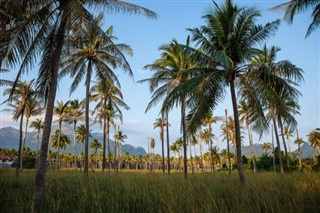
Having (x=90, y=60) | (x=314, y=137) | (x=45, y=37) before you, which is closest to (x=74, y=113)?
(x=90, y=60)

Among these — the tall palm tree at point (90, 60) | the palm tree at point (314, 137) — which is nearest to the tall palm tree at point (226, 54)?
the tall palm tree at point (90, 60)

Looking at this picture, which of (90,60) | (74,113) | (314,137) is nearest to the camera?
(90,60)

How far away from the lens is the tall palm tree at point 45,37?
7844 mm

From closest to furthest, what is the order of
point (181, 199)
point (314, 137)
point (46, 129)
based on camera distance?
point (181, 199) < point (46, 129) < point (314, 137)

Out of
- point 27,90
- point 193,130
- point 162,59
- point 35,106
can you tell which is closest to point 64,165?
point 35,106

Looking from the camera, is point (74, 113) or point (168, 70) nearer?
point (168, 70)

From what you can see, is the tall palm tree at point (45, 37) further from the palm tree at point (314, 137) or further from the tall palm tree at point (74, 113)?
the palm tree at point (314, 137)

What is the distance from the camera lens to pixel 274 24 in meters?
10.9

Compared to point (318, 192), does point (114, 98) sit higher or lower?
higher

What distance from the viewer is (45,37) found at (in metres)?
9.72

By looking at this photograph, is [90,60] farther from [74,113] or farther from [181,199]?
[74,113]

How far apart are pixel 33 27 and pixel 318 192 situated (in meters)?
10.2

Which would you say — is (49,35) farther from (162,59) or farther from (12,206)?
(162,59)

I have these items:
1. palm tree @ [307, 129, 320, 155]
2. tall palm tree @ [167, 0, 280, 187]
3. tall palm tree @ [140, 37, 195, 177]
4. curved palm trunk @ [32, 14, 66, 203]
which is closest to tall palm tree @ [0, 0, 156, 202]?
curved palm trunk @ [32, 14, 66, 203]
